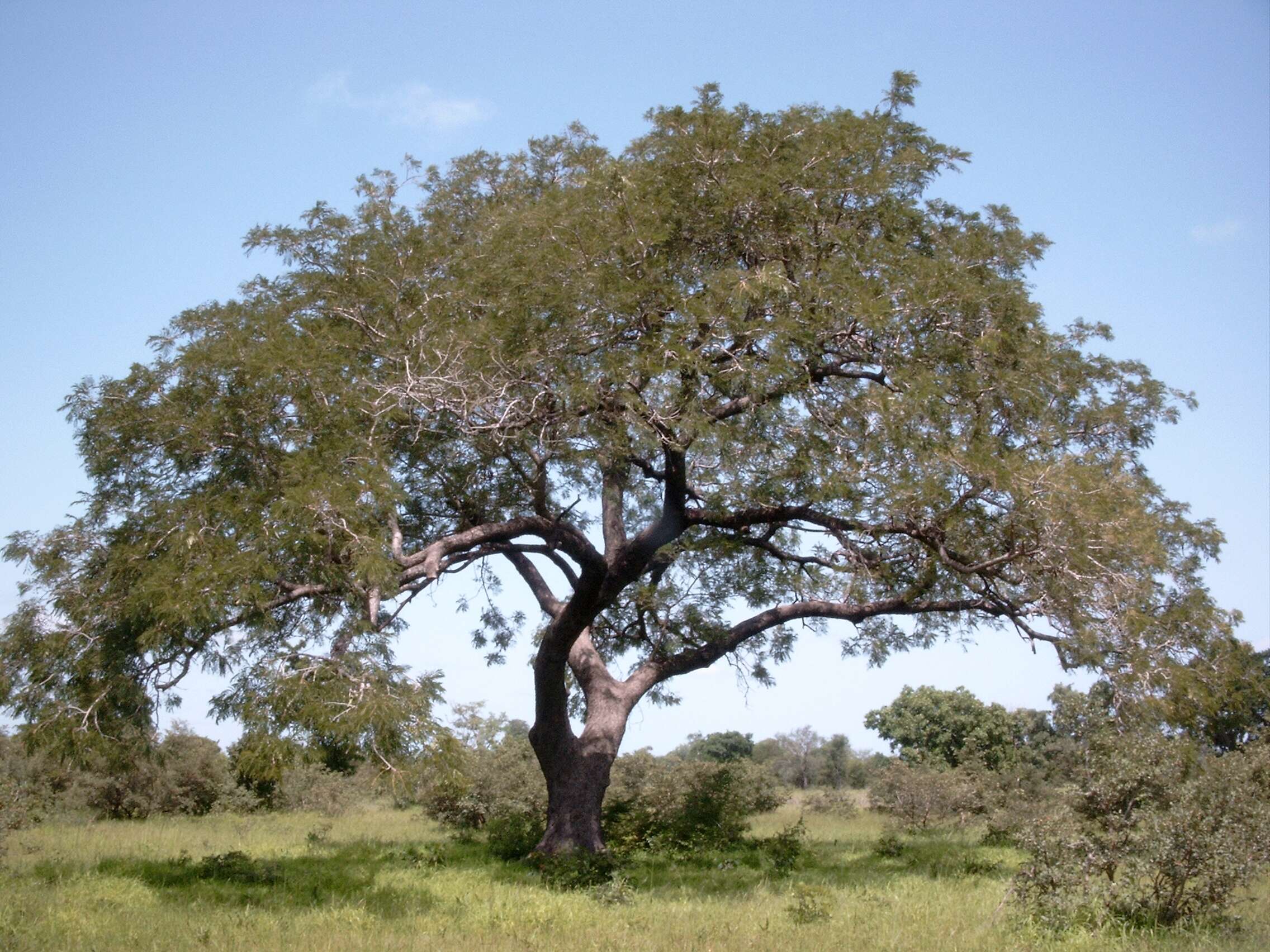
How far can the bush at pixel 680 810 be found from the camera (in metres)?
15.6

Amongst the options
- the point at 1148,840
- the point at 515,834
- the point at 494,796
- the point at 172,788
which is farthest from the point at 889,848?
the point at 172,788

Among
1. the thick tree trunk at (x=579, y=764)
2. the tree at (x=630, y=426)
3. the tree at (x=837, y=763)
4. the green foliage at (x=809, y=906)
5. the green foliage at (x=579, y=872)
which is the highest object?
the tree at (x=630, y=426)

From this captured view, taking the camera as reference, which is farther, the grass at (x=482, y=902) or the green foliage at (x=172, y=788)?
the green foliage at (x=172, y=788)

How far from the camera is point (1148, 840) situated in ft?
26.5

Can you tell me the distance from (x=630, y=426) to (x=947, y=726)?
100 feet

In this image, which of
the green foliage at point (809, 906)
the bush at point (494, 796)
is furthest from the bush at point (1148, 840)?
the bush at point (494, 796)

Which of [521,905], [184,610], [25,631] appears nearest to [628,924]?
[521,905]

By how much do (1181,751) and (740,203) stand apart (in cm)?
659

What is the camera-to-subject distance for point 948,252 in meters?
10.8

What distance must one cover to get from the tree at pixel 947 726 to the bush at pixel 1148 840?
25.1 m

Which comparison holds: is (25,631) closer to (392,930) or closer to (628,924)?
(392,930)

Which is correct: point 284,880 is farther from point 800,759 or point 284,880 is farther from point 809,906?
point 800,759

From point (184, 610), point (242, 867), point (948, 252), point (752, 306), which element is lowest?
point (242, 867)

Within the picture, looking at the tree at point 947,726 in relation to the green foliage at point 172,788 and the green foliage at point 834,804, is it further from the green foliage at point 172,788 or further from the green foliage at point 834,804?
the green foliage at point 172,788
